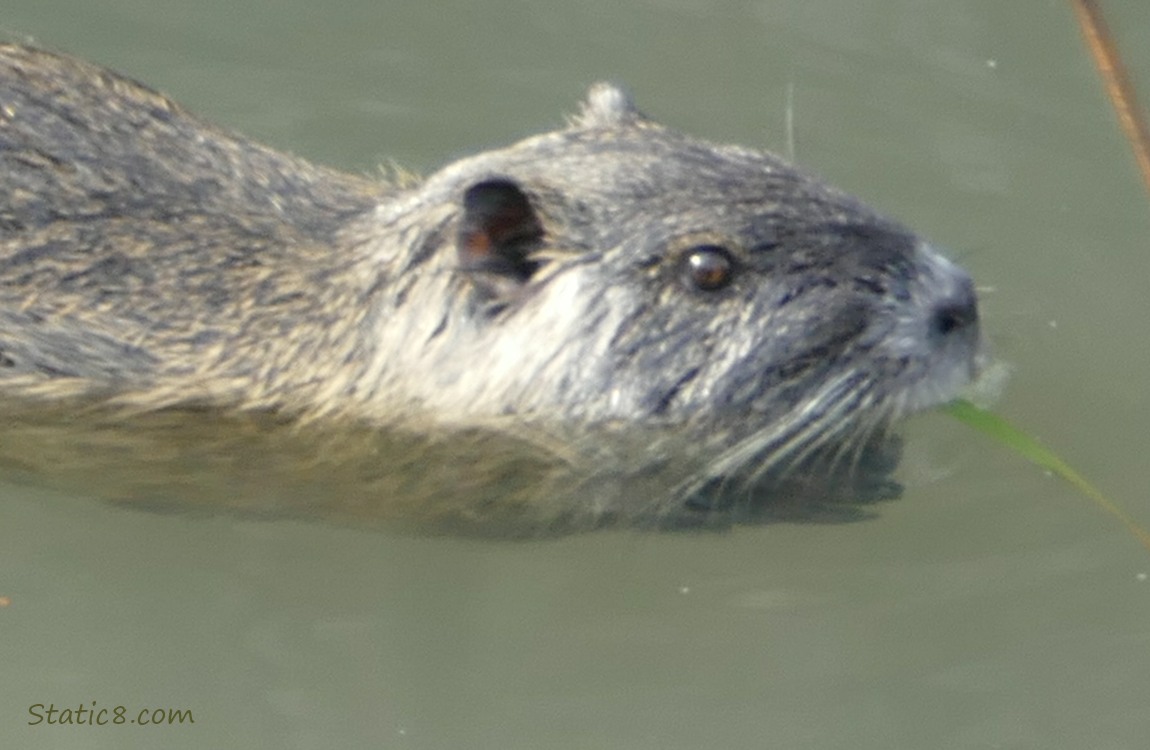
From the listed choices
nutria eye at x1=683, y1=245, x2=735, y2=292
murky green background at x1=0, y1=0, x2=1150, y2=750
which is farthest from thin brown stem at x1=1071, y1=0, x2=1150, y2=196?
murky green background at x1=0, y1=0, x2=1150, y2=750

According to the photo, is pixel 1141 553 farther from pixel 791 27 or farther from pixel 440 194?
pixel 791 27

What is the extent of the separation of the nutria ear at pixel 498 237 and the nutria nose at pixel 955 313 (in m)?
0.88

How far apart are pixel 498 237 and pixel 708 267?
0.46 meters

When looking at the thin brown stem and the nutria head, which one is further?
the nutria head

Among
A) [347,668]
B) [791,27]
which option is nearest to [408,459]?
[347,668]

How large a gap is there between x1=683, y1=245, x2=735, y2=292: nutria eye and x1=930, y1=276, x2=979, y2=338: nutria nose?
1.49 ft

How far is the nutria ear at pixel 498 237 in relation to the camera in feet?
11.6

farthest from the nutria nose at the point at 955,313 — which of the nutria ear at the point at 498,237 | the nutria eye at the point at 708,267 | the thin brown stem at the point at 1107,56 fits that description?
the thin brown stem at the point at 1107,56

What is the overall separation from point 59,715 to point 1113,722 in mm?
Result: 2447

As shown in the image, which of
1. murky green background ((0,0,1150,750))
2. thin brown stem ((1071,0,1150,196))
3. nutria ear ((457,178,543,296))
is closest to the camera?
thin brown stem ((1071,0,1150,196))

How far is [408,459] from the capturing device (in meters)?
4.02

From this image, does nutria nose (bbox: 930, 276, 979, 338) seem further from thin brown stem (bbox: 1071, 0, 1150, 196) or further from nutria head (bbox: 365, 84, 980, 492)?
thin brown stem (bbox: 1071, 0, 1150, 196)

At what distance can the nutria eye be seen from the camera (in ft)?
11.6

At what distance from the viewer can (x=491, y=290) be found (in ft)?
11.9
